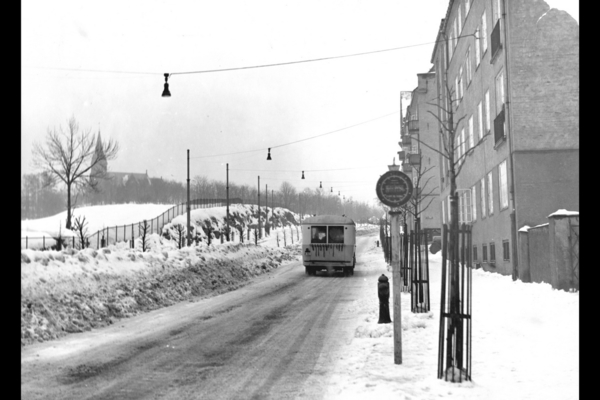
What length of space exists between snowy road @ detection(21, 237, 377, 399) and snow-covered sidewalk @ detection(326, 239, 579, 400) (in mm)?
544

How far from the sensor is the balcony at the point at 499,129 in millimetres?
20281

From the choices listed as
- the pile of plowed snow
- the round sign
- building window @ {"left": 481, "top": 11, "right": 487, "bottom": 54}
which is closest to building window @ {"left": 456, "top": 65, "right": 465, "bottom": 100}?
building window @ {"left": 481, "top": 11, "right": 487, "bottom": 54}

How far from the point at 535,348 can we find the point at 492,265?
16.3 meters

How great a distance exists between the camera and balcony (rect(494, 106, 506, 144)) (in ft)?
66.5

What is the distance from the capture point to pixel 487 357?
7.98m

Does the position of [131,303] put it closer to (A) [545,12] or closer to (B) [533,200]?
(B) [533,200]

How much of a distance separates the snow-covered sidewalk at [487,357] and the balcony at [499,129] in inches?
331

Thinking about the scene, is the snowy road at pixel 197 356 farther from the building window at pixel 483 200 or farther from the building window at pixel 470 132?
the building window at pixel 470 132

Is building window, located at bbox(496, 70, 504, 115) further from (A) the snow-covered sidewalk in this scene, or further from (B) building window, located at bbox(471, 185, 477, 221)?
(A) the snow-covered sidewalk

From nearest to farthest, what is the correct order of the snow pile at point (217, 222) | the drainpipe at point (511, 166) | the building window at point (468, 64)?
1. the drainpipe at point (511, 166)
2. the building window at point (468, 64)
3. the snow pile at point (217, 222)

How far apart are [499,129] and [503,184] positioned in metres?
2.34

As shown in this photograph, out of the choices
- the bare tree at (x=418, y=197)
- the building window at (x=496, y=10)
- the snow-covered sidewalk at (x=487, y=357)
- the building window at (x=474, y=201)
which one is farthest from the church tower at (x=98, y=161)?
the snow-covered sidewalk at (x=487, y=357)

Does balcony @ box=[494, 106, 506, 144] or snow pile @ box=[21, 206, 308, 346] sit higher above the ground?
balcony @ box=[494, 106, 506, 144]
